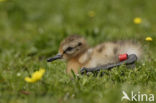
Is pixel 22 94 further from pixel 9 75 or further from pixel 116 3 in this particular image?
pixel 116 3

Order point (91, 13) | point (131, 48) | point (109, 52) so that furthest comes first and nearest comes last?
point (91, 13), point (131, 48), point (109, 52)

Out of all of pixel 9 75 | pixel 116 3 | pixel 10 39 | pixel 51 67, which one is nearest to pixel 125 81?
pixel 51 67

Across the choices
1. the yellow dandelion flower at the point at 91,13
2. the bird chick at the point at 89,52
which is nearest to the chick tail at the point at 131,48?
the bird chick at the point at 89,52

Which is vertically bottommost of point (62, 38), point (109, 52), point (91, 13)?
point (109, 52)

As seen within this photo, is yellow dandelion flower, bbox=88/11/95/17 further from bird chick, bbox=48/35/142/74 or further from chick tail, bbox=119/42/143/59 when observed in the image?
chick tail, bbox=119/42/143/59

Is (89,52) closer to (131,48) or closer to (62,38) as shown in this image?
(131,48)

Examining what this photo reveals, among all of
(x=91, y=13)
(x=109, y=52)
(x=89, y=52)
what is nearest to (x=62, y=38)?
(x=89, y=52)
